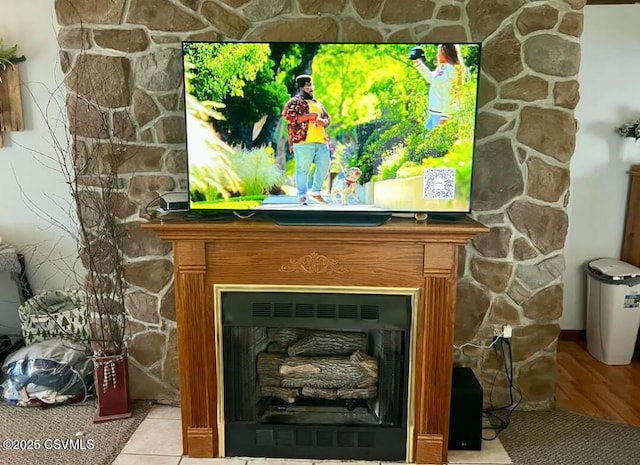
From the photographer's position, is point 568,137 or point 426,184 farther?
point 568,137

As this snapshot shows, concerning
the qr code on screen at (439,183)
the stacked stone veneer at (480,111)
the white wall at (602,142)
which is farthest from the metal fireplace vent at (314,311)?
the white wall at (602,142)

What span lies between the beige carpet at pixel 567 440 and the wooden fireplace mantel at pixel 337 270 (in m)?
0.40

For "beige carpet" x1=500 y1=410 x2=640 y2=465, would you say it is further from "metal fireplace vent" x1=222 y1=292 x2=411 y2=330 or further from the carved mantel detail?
the carved mantel detail

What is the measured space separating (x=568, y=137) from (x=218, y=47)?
1607mm

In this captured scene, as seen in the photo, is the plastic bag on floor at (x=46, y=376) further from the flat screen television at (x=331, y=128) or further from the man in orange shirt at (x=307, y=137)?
the man in orange shirt at (x=307, y=137)

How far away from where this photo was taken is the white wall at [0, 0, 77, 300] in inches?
123

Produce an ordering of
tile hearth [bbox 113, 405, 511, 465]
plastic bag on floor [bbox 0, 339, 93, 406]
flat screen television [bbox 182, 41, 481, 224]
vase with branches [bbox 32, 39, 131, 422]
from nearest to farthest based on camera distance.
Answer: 1. flat screen television [bbox 182, 41, 481, 224]
2. tile hearth [bbox 113, 405, 511, 465]
3. vase with branches [bbox 32, 39, 131, 422]
4. plastic bag on floor [bbox 0, 339, 93, 406]

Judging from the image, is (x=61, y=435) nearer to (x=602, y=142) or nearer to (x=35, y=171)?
(x=35, y=171)

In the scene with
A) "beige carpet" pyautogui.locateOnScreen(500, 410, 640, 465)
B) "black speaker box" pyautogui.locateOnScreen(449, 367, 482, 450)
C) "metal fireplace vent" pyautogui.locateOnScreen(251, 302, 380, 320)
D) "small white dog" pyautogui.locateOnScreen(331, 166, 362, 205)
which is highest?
"small white dog" pyautogui.locateOnScreen(331, 166, 362, 205)

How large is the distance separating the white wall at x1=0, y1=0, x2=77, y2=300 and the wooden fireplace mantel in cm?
138

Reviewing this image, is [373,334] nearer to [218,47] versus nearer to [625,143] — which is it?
[218,47]

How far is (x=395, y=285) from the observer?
7.50 feet

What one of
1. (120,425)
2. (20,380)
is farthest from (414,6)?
(20,380)

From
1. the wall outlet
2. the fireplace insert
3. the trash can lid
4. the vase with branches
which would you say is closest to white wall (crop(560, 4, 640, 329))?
the trash can lid
